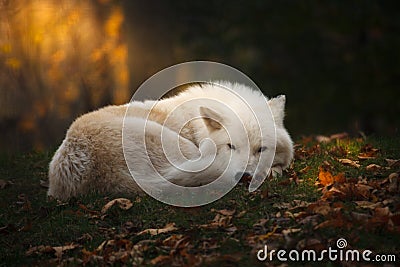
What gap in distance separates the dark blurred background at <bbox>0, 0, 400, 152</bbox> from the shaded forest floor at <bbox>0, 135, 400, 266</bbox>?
5.04 metres

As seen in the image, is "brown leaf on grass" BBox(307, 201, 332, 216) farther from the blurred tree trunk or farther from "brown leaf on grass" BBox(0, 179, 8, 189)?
the blurred tree trunk

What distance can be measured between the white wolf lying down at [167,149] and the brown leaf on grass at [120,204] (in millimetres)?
231

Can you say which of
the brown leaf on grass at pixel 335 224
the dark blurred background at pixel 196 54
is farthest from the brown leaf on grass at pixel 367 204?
the dark blurred background at pixel 196 54

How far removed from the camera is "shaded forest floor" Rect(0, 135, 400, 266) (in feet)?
11.8

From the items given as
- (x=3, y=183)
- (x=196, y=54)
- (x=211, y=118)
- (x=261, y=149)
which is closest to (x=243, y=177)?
(x=261, y=149)

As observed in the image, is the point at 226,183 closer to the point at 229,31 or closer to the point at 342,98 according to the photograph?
the point at 342,98

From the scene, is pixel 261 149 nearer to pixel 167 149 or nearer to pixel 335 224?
pixel 167 149

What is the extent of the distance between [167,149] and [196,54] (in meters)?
9.31

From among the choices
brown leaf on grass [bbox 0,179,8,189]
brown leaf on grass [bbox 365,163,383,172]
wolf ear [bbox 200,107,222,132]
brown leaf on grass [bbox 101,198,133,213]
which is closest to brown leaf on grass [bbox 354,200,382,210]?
brown leaf on grass [bbox 365,163,383,172]

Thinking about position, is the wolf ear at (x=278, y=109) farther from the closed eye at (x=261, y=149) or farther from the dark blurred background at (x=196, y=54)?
the dark blurred background at (x=196, y=54)

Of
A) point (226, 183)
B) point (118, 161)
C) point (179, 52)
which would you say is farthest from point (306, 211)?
point (179, 52)

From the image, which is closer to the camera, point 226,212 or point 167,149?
point 226,212

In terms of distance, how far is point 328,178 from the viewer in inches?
190

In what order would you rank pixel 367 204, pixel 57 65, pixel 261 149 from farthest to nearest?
pixel 57 65 < pixel 261 149 < pixel 367 204
